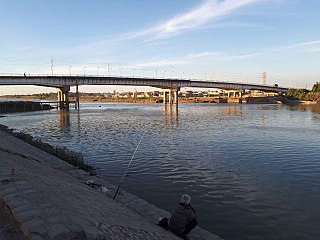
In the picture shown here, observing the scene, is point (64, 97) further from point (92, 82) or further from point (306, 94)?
point (306, 94)

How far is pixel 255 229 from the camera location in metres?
9.73

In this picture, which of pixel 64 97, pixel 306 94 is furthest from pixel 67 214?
pixel 306 94

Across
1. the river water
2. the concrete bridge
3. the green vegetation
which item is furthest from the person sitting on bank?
the green vegetation

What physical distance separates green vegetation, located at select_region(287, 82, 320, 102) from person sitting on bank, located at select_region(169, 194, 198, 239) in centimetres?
14770

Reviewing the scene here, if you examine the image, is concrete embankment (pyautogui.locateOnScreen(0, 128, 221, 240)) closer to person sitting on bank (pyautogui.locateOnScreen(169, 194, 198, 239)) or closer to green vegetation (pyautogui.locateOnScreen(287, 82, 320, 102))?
person sitting on bank (pyautogui.locateOnScreen(169, 194, 198, 239))

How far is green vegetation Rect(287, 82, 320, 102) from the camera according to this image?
141875 mm

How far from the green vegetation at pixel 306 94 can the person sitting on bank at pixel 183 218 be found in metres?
148

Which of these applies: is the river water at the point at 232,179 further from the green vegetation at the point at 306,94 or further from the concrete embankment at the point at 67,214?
the green vegetation at the point at 306,94

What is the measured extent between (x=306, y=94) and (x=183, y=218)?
163338 millimetres

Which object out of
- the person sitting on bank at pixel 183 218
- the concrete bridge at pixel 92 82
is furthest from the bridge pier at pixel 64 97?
the person sitting on bank at pixel 183 218

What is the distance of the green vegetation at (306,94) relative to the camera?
14188 centimetres

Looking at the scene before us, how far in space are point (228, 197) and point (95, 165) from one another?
9234mm

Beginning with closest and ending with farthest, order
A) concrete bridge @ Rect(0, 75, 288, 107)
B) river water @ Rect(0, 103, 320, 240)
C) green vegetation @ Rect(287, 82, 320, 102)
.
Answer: river water @ Rect(0, 103, 320, 240), concrete bridge @ Rect(0, 75, 288, 107), green vegetation @ Rect(287, 82, 320, 102)

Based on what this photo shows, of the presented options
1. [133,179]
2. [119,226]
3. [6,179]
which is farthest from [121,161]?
[119,226]
